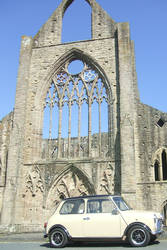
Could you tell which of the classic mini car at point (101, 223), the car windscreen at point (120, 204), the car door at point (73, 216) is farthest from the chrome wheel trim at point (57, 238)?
the car windscreen at point (120, 204)

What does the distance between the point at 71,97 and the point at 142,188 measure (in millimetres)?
6228

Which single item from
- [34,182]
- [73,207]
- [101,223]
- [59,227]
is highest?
[34,182]

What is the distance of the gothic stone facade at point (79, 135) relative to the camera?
13.8 m

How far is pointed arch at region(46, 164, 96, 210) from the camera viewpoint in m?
14.3

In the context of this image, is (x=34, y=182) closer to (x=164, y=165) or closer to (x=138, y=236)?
(x=164, y=165)

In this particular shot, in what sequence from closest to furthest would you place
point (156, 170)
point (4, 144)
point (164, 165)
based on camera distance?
1. point (164, 165)
2. point (156, 170)
3. point (4, 144)

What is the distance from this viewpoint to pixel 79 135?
50.0 feet

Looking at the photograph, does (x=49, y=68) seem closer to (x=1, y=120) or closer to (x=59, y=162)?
(x=1, y=120)

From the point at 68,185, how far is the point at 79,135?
8.52ft

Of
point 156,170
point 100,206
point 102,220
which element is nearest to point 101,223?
point 102,220

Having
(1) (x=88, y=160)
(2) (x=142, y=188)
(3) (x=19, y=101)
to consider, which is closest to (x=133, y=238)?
(2) (x=142, y=188)

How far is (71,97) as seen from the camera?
53.3 ft

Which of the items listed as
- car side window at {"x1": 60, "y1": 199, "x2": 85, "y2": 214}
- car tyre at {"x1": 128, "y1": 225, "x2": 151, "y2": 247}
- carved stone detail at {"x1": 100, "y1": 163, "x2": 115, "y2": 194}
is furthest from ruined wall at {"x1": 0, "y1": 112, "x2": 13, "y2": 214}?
car tyre at {"x1": 128, "y1": 225, "x2": 151, "y2": 247}

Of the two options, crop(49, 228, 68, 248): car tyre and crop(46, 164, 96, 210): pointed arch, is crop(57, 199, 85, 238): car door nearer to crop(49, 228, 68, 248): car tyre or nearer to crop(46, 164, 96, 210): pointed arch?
crop(49, 228, 68, 248): car tyre
